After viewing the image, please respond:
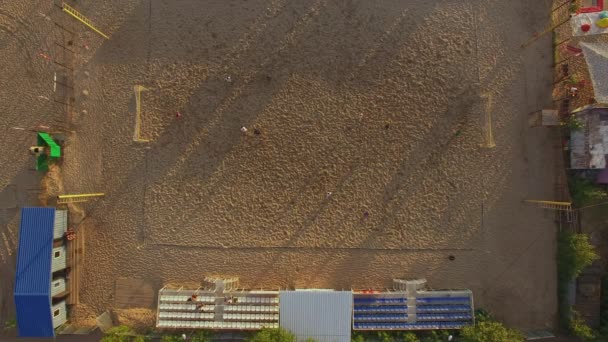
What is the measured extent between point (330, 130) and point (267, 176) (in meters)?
3.26

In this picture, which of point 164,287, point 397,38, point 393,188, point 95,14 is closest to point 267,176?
point 393,188

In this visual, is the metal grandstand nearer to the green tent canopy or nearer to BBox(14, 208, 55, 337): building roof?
BBox(14, 208, 55, 337): building roof

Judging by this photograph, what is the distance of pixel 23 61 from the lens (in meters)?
13.2

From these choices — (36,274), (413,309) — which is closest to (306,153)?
(413,309)

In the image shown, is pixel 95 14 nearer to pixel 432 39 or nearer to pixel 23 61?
pixel 23 61

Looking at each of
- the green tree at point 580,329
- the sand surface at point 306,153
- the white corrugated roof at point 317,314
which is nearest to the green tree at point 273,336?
the white corrugated roof at point 317,314

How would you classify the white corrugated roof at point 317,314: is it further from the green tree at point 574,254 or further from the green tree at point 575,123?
the green tree at point 575,123

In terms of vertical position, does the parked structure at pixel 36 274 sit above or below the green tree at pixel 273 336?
above

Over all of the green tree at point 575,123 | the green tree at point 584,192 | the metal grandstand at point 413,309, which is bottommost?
the metal grandstand at point 413,309

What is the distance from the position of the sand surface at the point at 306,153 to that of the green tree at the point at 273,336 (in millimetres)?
1909

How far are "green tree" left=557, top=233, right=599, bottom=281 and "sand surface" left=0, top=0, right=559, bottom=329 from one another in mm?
493

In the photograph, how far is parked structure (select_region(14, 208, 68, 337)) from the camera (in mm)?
11844

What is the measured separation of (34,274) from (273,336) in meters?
9.12

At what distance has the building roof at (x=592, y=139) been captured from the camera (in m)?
12.1
